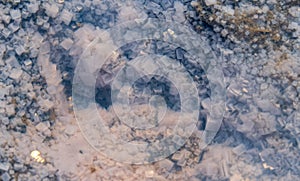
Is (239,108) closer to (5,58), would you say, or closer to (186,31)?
(186,31)

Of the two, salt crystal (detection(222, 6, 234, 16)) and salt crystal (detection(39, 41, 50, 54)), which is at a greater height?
salt crystal (detection(222, 6, 234, 16))

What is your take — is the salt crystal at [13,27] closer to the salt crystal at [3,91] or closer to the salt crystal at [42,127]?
the salt crystal at [3,91]

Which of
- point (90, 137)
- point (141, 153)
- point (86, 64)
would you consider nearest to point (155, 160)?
point (141, 153)

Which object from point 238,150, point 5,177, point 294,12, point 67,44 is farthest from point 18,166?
point 294,12

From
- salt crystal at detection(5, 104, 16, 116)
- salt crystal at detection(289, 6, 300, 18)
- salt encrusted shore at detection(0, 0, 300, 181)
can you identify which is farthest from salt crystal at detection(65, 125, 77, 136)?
salt crystal at detection(289, 6, 300, 18)

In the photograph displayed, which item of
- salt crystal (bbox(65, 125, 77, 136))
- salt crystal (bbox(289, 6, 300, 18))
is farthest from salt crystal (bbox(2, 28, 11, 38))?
salt crystal (bbox(289, 6, 300, 18))

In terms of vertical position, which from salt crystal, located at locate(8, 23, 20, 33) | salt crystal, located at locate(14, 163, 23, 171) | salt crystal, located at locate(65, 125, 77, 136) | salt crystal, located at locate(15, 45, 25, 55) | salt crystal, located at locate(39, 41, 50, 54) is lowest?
salt crystal, located at locate(14, 163, 23, 171)

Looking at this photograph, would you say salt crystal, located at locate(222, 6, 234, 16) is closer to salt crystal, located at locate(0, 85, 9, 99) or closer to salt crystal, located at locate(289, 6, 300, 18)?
salt crystal, located at locate(289, 6, 300, 18)
